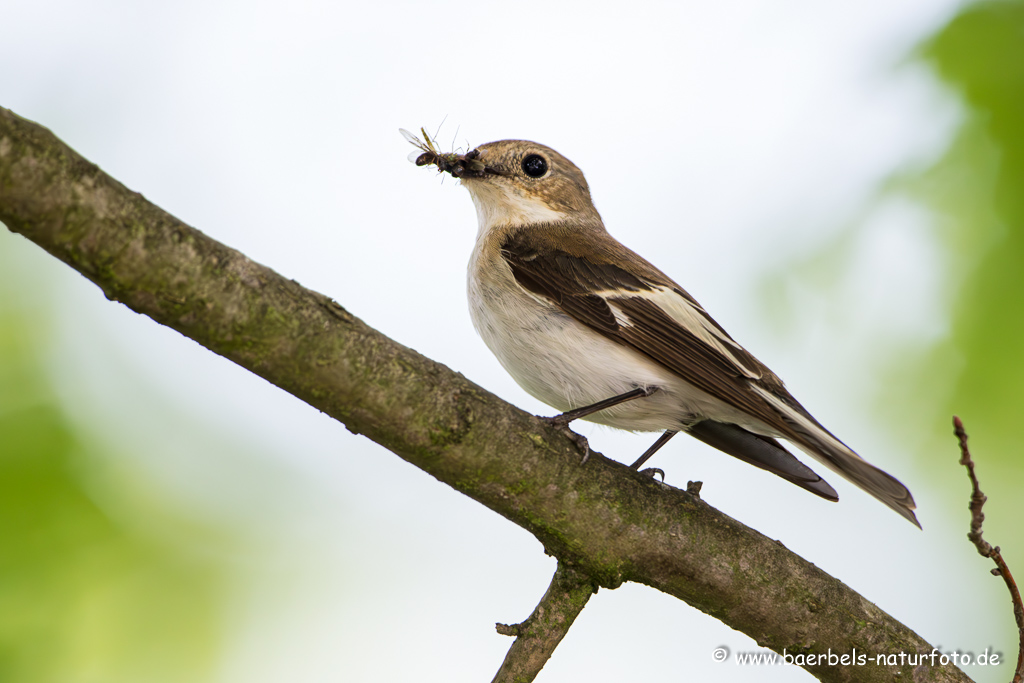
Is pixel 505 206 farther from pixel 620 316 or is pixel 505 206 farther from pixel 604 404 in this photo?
pixel 604 404

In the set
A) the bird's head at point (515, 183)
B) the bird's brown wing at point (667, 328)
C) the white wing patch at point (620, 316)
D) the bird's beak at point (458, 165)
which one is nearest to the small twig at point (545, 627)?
the bird's brown wing at point (667, 328)

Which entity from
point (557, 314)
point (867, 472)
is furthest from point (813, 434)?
point (557, 314)

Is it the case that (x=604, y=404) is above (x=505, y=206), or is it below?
below

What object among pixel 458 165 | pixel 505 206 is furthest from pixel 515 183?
pixel 458 165

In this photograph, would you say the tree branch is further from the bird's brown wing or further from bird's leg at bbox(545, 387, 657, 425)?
the bird's brown wing

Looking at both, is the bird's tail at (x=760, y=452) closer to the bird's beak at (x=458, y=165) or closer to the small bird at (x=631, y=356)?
the small bird at (x=631, y=356)

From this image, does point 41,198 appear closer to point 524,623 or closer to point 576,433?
point 576,433
